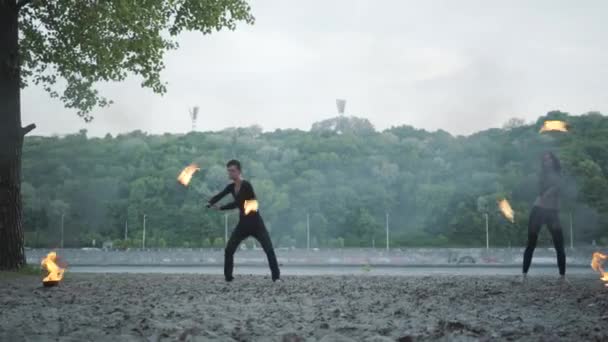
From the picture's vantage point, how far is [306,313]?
652 centimetres

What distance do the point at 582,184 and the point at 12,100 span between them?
99.9 m

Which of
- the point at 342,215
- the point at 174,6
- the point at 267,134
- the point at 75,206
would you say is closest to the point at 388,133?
the point at 267,134

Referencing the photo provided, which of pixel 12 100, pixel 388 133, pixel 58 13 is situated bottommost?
pixel 12 100

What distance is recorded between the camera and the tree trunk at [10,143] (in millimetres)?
13641

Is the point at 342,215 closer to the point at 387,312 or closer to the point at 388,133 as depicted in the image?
the point at 388,133

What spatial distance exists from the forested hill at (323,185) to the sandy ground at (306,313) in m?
92.1

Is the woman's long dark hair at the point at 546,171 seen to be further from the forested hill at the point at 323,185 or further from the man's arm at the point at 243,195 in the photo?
the forested hill at the point at 323,185

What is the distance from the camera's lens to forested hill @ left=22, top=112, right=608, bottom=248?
106 m

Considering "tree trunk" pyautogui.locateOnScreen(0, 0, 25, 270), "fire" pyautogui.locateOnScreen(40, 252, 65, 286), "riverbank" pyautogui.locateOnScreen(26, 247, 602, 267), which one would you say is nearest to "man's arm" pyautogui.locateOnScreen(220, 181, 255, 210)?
"fire" pyautogui.locateOnScreen(40, 252, 65, 286)

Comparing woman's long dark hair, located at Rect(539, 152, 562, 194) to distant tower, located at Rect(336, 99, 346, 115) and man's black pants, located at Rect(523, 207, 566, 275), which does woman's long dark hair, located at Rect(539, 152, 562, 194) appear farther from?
distant tower, located at Rect(336, 99, 346, 115)

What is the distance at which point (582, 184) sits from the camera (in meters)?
100

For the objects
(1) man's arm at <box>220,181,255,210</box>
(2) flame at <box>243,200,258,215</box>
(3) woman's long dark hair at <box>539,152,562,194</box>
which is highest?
(3) woman's long dark hair at <box>539,152,562,194</box>

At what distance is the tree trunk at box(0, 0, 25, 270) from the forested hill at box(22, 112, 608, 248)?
86.0 meters

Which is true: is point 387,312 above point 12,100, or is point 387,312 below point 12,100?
below
